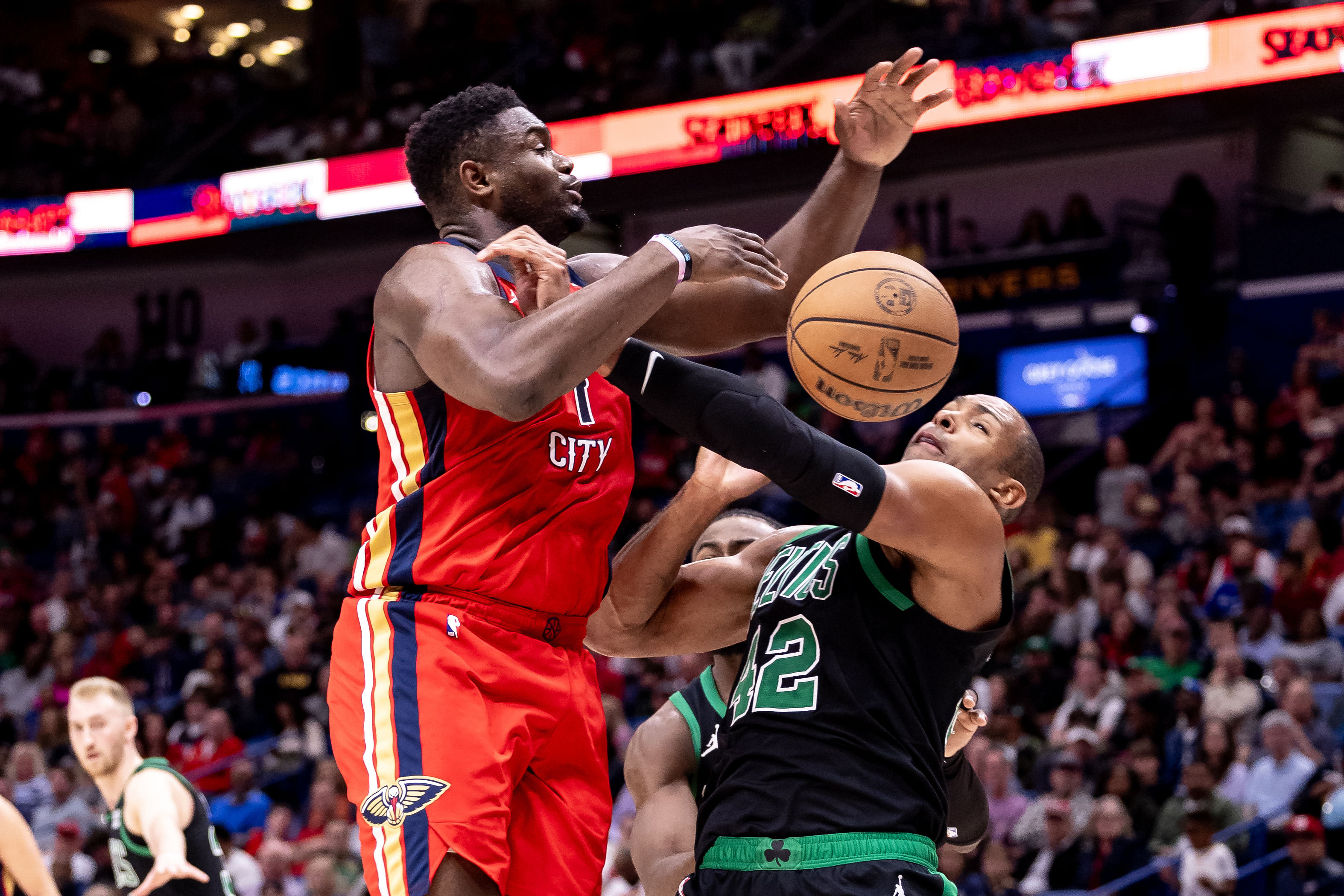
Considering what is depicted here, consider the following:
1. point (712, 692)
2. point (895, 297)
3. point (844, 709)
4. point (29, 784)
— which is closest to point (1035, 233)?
point (29, 784)

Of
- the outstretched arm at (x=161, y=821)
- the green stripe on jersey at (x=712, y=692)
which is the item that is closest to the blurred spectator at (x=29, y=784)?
the outstretched arm at (x=161, y=821)

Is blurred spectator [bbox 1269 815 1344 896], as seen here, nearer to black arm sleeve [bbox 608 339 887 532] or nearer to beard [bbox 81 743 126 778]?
black arm sleeve [bbox 608 339 887 532]

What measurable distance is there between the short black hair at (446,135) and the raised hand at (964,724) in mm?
1758

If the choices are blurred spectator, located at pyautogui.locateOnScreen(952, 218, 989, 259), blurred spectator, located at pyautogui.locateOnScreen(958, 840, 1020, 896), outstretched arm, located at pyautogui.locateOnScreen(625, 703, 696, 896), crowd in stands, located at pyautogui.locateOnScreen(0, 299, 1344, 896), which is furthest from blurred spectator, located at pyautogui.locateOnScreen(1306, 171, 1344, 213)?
outstretched arm, located at pyautogui.locateOnScreen(625, 703, 696, 896)

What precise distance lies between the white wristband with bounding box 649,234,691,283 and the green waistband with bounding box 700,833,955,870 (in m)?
1.20

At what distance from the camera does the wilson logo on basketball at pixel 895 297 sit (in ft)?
10.9

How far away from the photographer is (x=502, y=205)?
344cm

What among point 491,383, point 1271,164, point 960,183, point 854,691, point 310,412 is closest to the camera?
point 491,383

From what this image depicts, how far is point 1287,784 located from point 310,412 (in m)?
15.1

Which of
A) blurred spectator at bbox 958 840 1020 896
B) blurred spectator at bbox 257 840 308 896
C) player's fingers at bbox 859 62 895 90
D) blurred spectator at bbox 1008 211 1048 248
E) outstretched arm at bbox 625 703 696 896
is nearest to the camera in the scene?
player's fingers at bbox 859 62 895 90

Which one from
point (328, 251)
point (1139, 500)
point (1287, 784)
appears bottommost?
point (1287, 784)

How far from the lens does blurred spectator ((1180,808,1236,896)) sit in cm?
771

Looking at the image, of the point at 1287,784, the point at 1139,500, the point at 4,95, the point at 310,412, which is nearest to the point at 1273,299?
the point at 1139,500

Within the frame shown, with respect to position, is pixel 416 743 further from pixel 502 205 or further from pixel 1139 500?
pixel 1139 500
